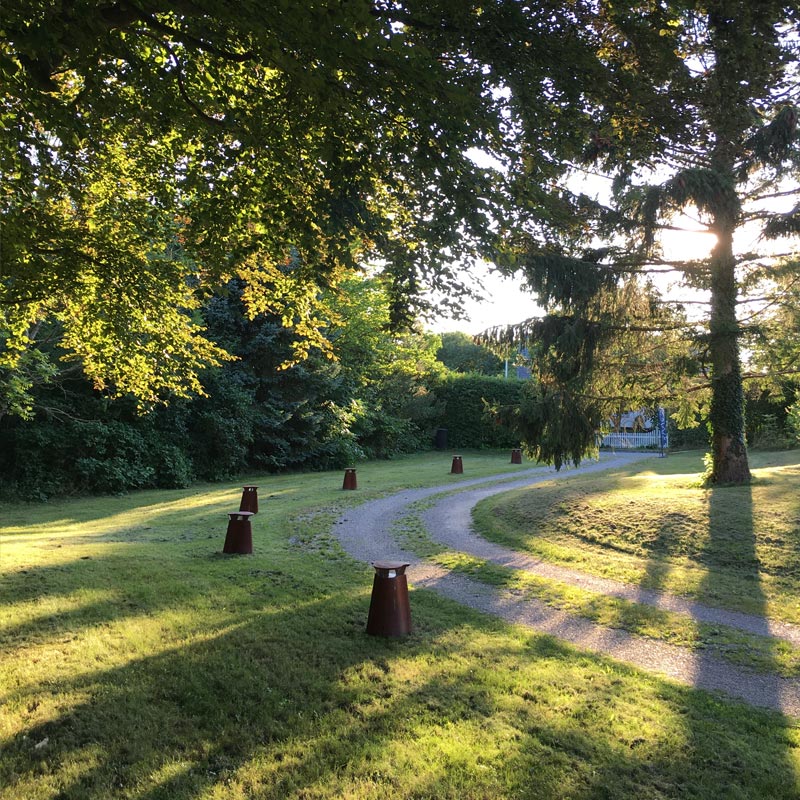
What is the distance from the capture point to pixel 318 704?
3.99 m

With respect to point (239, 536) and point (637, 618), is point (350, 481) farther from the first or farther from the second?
point (637, 618)

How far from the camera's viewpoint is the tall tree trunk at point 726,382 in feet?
38.5

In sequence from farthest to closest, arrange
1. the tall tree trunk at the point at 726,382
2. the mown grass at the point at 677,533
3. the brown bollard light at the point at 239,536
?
1. the tall tree trunk at the point at 726,382
2. the brown bollard light at the point at 239,536
3. the mown grass at the point at 677,533

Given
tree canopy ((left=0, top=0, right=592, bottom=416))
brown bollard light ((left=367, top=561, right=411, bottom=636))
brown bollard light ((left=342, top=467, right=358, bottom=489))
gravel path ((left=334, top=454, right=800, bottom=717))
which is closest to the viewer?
tree canopy ((left=0, top=0, right=592, bottom=416))

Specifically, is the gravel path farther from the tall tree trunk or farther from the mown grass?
the tall tree trunk

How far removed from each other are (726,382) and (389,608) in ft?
32.0

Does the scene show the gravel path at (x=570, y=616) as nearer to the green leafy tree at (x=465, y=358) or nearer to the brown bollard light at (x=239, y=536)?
the brown bollard light at (x=239, y=536)

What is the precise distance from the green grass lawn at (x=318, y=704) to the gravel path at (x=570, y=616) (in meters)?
0.35

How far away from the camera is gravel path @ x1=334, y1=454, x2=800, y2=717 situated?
15.2ft

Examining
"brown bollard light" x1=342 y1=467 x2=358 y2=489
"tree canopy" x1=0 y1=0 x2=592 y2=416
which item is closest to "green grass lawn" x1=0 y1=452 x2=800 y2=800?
"tree canopy" x1=0 y1=0 x2=592 y2=416

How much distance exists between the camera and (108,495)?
55.9 ft

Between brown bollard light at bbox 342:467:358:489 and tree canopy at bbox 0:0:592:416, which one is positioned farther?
brown bollard light at bbox 342:467:358:489

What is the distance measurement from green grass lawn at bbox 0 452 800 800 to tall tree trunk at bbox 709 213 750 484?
4.57 m

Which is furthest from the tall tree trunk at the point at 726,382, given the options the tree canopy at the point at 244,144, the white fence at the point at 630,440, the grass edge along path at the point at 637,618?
the white fence at the point at 630,440
